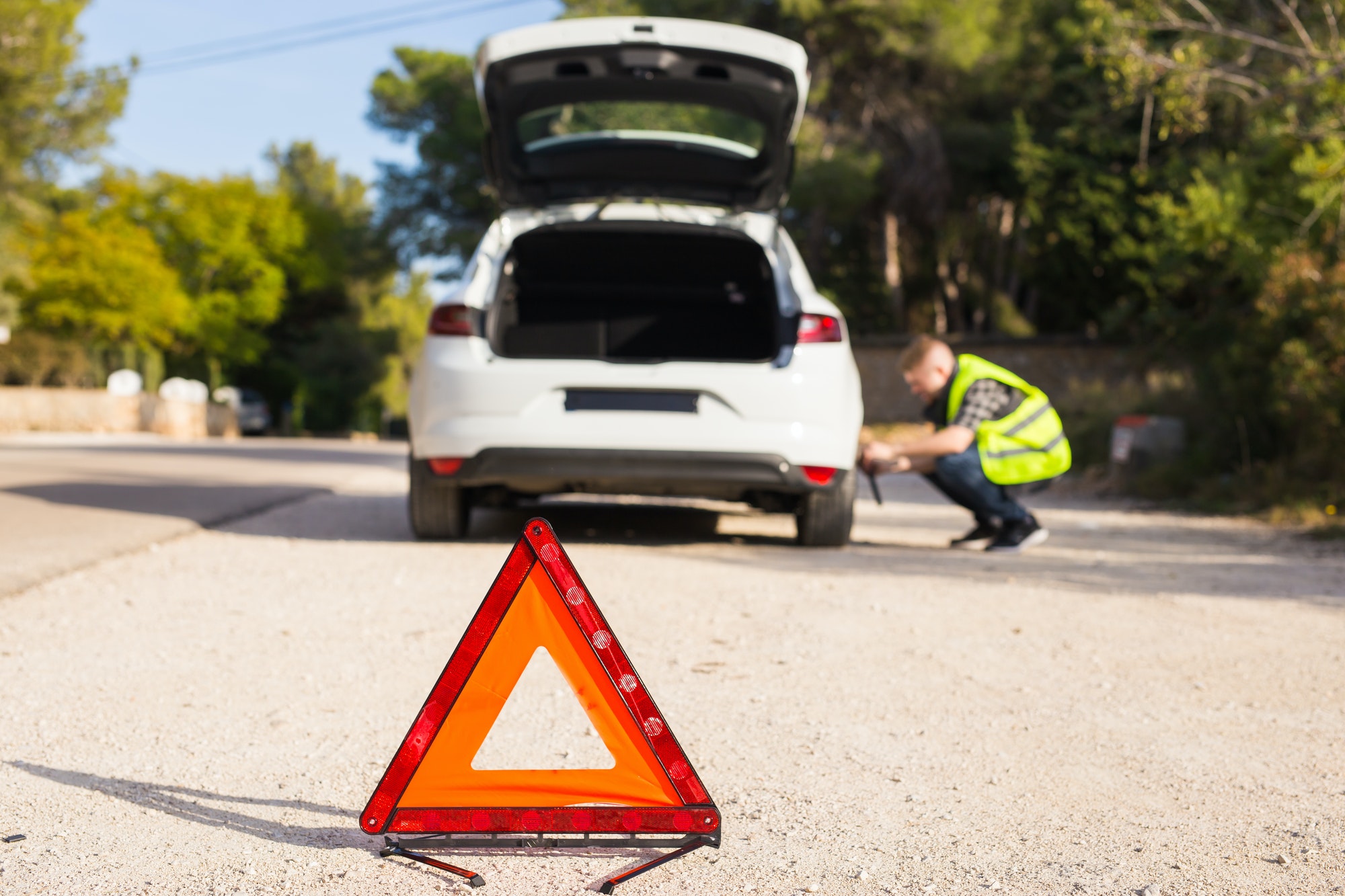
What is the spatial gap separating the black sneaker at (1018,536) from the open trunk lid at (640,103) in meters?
2.16

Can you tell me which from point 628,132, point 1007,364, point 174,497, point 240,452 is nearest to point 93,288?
point 240,452

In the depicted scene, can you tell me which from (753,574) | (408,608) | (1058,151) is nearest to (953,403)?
(753,574)

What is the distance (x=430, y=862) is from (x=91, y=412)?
25.6 m

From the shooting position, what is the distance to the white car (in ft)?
17.3

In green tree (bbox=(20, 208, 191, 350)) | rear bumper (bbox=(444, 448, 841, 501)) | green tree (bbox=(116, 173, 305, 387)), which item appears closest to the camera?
rear bumper (bbox=(444, 448, 841, 501))

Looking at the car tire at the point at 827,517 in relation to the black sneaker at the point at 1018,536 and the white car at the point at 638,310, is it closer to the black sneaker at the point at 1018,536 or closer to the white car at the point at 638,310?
the white car at the point at 638,310

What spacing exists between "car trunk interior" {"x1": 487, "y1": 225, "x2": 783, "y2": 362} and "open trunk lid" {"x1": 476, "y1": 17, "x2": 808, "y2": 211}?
1.04 feet

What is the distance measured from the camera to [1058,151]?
84.9 ft

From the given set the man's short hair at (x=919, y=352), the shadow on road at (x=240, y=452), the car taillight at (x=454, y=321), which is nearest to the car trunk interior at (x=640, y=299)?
the man's short hair at (x=919, y=352)

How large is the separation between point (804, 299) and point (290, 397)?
45.7 meters

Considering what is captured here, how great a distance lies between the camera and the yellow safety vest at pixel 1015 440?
645cm

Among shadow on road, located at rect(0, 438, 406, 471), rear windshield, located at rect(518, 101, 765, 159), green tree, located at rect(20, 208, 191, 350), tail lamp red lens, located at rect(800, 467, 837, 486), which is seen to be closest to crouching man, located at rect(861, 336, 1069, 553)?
tail lamp red lens, located at rect(800, 467, 837, 486)

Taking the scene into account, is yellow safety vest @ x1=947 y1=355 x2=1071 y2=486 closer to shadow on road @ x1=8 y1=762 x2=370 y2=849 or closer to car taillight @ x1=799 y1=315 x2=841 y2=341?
car taillight @ x1=799 y1=315 x2=841 y2=341

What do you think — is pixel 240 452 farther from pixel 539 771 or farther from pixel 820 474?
pixel 539 771
